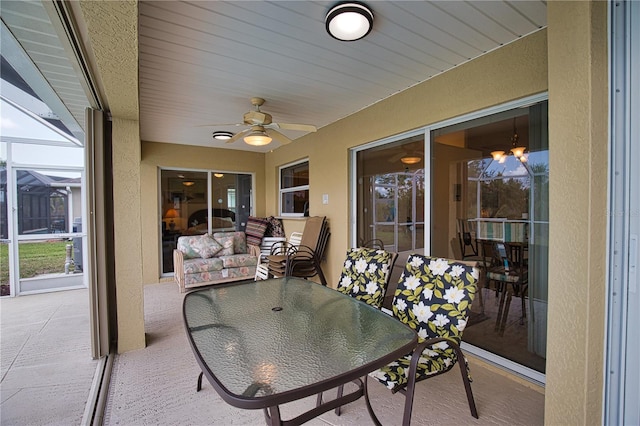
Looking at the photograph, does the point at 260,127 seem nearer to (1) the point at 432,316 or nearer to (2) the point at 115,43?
(2) the point at 115,43

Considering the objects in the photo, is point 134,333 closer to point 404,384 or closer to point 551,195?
point 404,384

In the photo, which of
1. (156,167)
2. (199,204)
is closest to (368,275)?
(199,204)

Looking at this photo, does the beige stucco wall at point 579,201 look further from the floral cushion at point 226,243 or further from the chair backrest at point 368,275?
the floral cushion at point 226,243

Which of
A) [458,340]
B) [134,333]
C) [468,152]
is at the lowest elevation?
[134,333]

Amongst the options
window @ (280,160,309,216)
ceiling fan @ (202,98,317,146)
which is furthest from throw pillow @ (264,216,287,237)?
ceiling fan @ (202,98,317,146)

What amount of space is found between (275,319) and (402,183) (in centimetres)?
216

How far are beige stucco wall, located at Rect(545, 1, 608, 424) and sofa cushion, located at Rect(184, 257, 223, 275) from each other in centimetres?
418

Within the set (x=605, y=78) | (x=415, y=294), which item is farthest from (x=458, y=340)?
(x=605, y=78)

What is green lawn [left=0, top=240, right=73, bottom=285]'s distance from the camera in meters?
4.09

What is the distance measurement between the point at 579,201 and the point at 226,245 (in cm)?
467

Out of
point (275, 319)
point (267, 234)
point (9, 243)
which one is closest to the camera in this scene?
point (275, 319)

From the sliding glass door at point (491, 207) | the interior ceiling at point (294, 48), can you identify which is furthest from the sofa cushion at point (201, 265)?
the sliding glass door at point (491, 207)

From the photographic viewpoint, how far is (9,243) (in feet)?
12.9

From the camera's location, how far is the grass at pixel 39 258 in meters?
3.96
